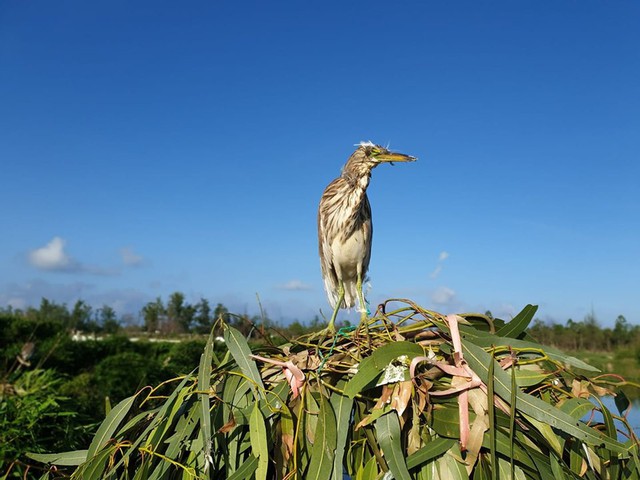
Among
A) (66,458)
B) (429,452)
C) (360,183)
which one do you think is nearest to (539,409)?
(429,452)

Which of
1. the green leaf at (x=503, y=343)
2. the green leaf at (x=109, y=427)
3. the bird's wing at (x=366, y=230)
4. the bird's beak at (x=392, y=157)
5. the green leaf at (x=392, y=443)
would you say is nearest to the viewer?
the green leaf at (x=392, y=443)

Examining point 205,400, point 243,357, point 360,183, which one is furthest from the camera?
point 360,183

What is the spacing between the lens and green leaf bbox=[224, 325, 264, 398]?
136cm

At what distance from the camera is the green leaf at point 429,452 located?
1182 mm

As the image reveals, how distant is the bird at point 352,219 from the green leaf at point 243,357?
69.5 inches

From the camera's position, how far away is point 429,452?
3.88 feet

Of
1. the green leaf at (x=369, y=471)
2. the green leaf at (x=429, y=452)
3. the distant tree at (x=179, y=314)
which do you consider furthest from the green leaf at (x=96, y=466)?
the distant tree at (x=179, y=314)

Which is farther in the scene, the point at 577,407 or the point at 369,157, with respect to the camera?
the point at 369,157

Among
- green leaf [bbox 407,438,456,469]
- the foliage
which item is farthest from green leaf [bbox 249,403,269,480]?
the foliage

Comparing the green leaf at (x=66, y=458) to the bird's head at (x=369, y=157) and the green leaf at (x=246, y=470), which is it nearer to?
the green leaf at (x=246, y=470)

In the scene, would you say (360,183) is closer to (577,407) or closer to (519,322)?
(519,322)

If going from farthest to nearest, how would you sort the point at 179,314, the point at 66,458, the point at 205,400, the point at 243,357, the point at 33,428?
the point at 179,314, the point at 33,428, the point at 66,458, the point at 243,357, the point at 205,400

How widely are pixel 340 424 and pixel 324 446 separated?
2.6 inches

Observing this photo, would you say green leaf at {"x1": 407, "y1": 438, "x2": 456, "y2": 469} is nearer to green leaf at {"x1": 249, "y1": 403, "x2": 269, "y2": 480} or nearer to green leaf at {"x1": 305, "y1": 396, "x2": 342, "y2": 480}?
green leaf at {"x1": 305, "y1": 396, "x2": 342, "y2": 480}
